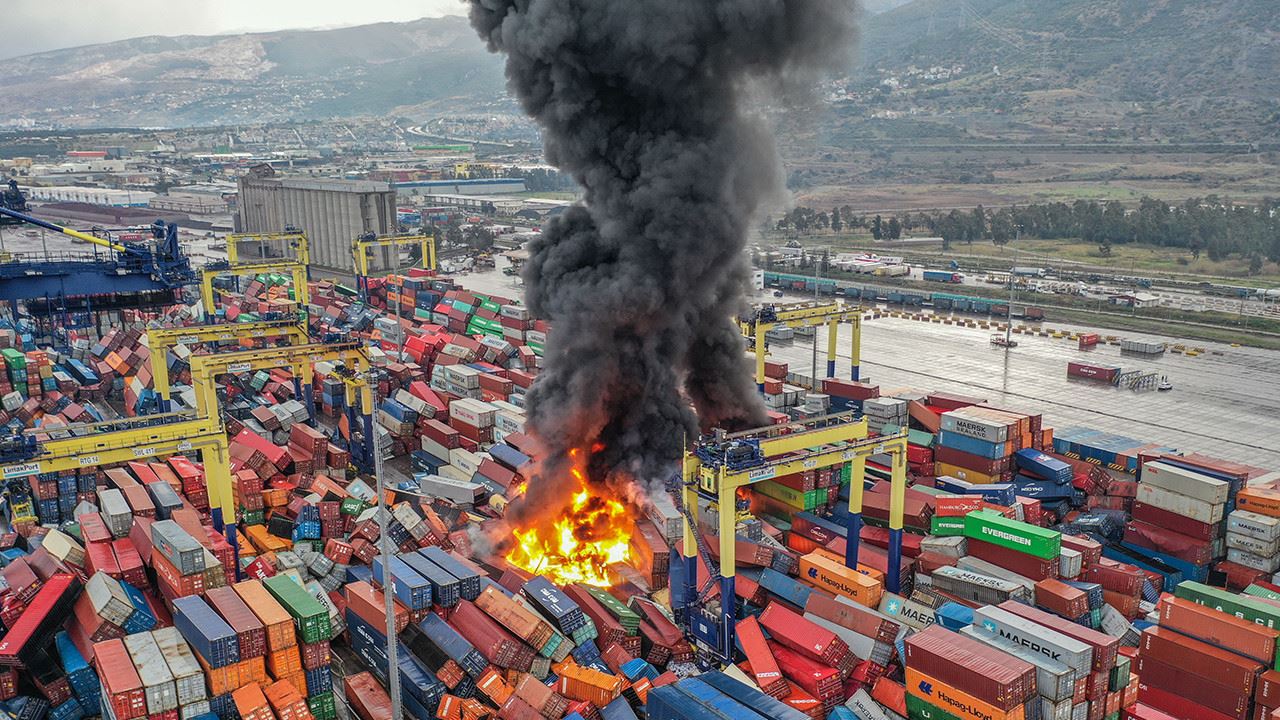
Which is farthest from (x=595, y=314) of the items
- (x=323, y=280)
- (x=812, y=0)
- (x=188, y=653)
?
(x=323, y=280)

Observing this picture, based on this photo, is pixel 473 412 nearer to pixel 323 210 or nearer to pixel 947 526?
pixel 947 526

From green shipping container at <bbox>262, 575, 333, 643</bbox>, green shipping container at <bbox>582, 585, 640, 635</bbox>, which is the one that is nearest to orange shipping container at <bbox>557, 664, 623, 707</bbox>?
green shipping container at <bbox>582, 585, 640, 635</bbox>

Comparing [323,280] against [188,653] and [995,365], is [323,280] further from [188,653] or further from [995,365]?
[188,653]

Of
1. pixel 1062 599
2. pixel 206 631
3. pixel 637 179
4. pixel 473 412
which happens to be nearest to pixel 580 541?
pixel 637 179

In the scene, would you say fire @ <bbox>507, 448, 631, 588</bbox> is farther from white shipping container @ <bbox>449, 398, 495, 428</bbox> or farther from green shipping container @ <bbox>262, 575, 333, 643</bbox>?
white shipping container @ <bbox>449, 398, 495, 428</bbox>

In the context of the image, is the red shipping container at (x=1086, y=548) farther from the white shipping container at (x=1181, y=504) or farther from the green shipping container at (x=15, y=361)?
the green shipping container at (x=15, y=361)
